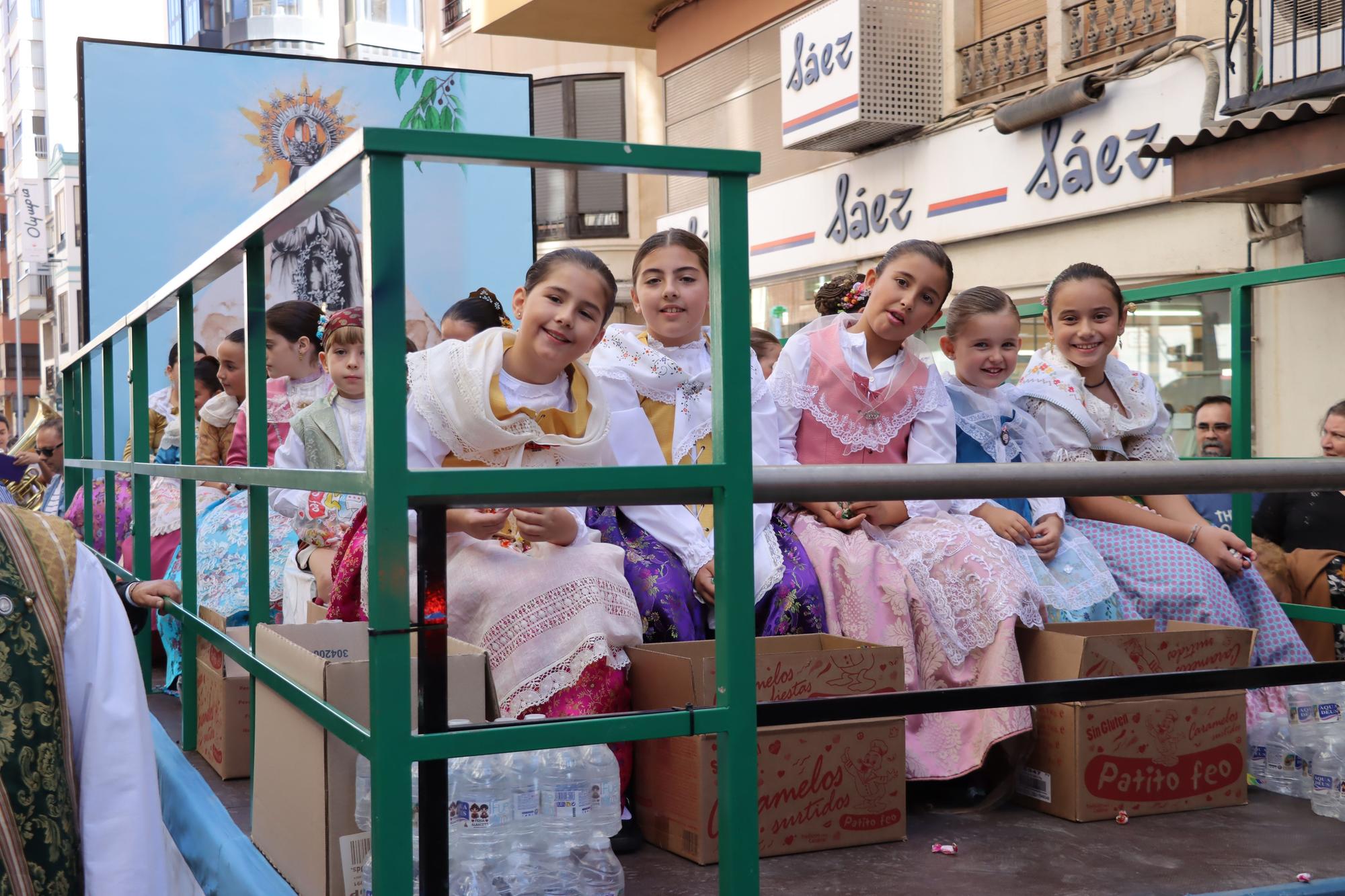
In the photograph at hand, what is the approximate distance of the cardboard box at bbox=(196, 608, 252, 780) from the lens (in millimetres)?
2525

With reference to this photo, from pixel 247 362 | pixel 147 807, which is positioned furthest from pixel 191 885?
pixel 247 362

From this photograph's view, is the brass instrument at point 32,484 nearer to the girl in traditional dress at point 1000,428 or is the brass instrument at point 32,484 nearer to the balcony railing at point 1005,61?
the girl in traditional dress at point 1000,428

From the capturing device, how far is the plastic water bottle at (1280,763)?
2816mm

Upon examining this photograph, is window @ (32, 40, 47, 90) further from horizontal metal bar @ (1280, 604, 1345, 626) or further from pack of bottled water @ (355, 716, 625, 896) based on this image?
pack of bottled water @ (355, 716, 625, 896)

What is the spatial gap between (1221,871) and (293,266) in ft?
16.3

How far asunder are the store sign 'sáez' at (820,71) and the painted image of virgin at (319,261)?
7.50 metres

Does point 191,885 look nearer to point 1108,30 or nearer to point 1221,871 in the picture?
point 1221,871

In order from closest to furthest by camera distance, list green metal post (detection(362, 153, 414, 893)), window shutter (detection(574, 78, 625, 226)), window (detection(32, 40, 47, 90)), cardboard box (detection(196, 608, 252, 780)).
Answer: green metal post (detection(362, 153, 414, 893))
cardboard box (detection(196, 608, 252, 780))
window shutter (detection(574, 78, 625, 226))
window (detection(32, 40, 47, 90))

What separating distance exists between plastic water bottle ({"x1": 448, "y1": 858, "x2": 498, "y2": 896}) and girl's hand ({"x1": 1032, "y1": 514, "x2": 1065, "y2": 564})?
6.11ft

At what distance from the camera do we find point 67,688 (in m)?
1.95

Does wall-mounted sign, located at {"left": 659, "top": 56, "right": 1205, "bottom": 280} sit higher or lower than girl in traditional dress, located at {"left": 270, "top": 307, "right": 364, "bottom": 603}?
higher

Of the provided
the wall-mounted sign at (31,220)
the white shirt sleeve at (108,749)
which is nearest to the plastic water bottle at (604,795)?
the white shirt sleeve at (108,749)

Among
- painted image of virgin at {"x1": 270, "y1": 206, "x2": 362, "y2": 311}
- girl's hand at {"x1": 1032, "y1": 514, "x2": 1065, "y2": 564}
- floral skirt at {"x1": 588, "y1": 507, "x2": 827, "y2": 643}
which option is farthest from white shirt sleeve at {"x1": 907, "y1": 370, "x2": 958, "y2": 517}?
painted image of virgin at {"x1": 270, "y1": 206, "x2": 362, "y2": 311}

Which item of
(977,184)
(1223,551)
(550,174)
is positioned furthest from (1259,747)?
(550,174)
